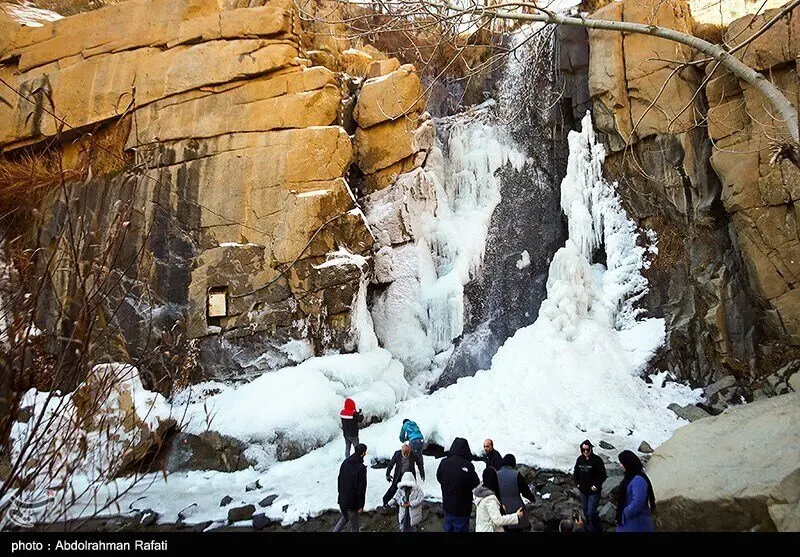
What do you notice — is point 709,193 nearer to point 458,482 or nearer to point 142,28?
point 458,482

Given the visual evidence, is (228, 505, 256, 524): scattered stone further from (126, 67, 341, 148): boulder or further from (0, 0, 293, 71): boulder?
(0, 0, 293, 71): boulder

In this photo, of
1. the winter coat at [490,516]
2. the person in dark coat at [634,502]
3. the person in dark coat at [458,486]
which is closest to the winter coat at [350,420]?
the person in dark coat at [458,486]

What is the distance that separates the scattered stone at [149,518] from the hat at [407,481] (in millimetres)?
3528

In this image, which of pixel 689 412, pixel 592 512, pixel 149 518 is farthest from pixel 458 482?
pixel 689 412

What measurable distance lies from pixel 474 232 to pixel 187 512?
8477 millimetres

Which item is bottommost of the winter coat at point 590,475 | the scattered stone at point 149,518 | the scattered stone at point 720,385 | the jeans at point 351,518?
the scattered stone at point 149,518

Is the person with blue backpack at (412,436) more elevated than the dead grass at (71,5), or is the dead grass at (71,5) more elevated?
the dead grass at (71,5)

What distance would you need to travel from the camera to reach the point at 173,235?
9.73 meters

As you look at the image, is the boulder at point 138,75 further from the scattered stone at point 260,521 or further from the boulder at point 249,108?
the scattered stone at point 260,521

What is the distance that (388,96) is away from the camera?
11617 millimetres

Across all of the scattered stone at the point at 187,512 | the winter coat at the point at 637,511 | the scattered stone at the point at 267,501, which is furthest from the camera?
the scattered stone at the point at 267,501

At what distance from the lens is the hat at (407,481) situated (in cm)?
462

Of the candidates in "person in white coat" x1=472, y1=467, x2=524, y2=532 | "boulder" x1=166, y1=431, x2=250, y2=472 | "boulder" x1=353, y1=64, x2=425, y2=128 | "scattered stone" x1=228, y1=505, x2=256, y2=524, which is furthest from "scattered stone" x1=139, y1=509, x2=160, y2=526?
"boulder" x1=353, y1=64, x2=425, y2=128
